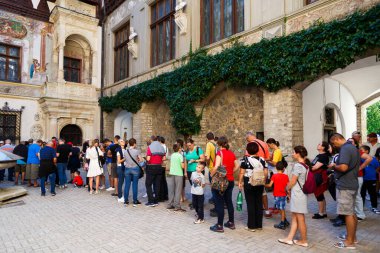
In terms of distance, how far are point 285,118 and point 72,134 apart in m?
13.9

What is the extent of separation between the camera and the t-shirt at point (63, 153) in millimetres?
9282

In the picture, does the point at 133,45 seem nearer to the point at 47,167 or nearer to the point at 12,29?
the point at 12,29

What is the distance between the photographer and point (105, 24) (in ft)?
62.9

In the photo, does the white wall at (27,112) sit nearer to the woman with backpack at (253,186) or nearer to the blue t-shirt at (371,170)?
the woman with backpack at (253,186)

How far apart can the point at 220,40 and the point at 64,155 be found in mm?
7078

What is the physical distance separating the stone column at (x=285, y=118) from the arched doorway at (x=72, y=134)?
43.3 ft

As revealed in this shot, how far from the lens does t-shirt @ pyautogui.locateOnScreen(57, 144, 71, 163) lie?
928 cm

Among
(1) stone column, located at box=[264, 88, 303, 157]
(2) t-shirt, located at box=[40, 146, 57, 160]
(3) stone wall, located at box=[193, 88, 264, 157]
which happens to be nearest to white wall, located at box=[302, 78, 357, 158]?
(3) stone wall, located at box=[193, 88, 264, 157]

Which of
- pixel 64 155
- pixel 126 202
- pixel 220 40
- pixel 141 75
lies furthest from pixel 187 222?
pixel 141 75

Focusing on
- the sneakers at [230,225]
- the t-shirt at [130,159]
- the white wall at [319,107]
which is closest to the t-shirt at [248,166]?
the sneakers at [230,225]

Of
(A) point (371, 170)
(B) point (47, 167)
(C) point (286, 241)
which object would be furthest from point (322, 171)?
(B) point (47, 167)

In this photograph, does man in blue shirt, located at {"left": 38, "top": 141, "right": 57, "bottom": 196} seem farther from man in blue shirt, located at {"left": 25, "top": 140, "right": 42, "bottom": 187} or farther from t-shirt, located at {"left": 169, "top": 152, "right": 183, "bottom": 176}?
t-shirt, located at {"left": 169, "top": 152, "right": 183, "bottom": 176}

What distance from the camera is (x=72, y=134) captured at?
17547 mm

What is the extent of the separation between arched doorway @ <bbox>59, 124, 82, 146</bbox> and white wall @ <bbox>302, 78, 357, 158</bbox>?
1361 centimetres
